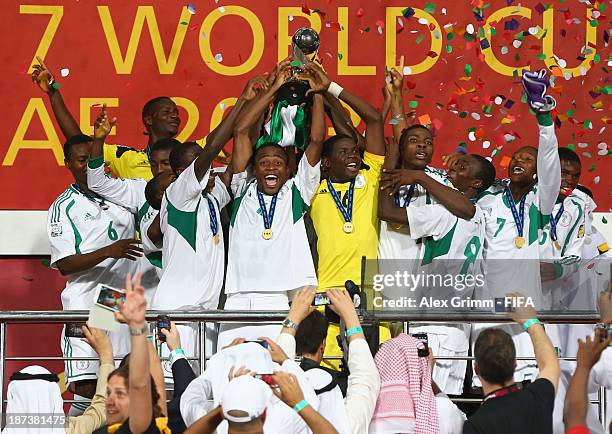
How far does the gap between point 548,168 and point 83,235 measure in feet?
9.82

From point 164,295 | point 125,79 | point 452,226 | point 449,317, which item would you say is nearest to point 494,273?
point 452,226

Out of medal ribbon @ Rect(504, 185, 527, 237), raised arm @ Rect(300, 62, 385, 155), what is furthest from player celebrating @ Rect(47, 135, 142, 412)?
medal ribbon @ Rect(504, 185, 527, 237)

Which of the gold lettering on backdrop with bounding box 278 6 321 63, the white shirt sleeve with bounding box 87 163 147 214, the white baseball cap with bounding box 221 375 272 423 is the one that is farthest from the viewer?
the gold lettering on backdrop with bounding box 278 6 321 63

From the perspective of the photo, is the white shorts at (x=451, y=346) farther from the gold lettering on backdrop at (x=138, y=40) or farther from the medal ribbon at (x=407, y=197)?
the gold lettering on backdrop at (x=138, y=40)

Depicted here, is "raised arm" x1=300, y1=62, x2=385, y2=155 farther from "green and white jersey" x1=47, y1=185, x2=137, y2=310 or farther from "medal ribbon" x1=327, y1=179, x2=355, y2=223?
"green and white jersey" x1=47, y1=185, x2=137, y2=310

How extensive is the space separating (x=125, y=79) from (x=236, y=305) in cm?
322

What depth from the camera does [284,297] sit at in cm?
870

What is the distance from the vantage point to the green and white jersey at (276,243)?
8680 millimetres

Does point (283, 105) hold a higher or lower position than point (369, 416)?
higher

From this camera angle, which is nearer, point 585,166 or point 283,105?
point 283,105

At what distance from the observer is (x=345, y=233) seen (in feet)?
28.9

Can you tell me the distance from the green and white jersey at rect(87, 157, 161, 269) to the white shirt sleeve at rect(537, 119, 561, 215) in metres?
2.41

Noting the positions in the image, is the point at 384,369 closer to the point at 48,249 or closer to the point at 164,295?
the point at 164,295

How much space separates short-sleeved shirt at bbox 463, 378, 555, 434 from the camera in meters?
6.09
